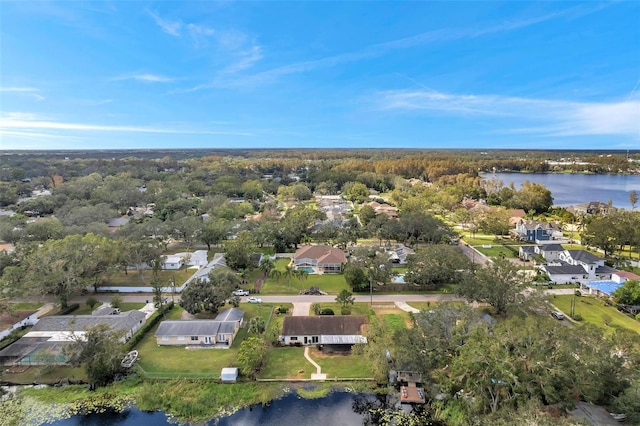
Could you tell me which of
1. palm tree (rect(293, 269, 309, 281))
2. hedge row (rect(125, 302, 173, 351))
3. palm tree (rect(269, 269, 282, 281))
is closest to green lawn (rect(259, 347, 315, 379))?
hedge row (rect(125, 302, 173, 351))

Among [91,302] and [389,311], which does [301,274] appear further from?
[91,302]

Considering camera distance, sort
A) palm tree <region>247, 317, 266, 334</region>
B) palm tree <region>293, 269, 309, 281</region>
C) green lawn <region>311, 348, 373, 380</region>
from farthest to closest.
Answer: palm tree <region>293, 269, 309, 281</region>, palm tree <region>247, 317, 266, 334</region>, green lawn <region>311, 348, 373, 380</region>

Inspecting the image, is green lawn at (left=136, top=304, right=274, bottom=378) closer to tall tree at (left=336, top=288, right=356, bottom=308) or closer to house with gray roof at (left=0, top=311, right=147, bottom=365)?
house with gray roof at (left=0, top=311, right=147, bottom=365)

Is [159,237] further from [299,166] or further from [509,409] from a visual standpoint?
[299,166]

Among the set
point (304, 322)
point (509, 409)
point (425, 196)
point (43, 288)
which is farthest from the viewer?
point (425, 196)

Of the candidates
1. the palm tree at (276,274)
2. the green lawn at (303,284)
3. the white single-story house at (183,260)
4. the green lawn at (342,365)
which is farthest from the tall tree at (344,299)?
the white single-story house at (183,260)

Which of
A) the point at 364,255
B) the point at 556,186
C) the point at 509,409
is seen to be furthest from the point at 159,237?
the point at 556,186

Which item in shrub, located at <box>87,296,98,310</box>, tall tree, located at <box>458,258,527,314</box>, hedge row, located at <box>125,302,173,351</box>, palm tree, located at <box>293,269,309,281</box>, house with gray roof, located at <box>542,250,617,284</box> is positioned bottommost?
hedge row, located at <box>125,302,173,351</box>
